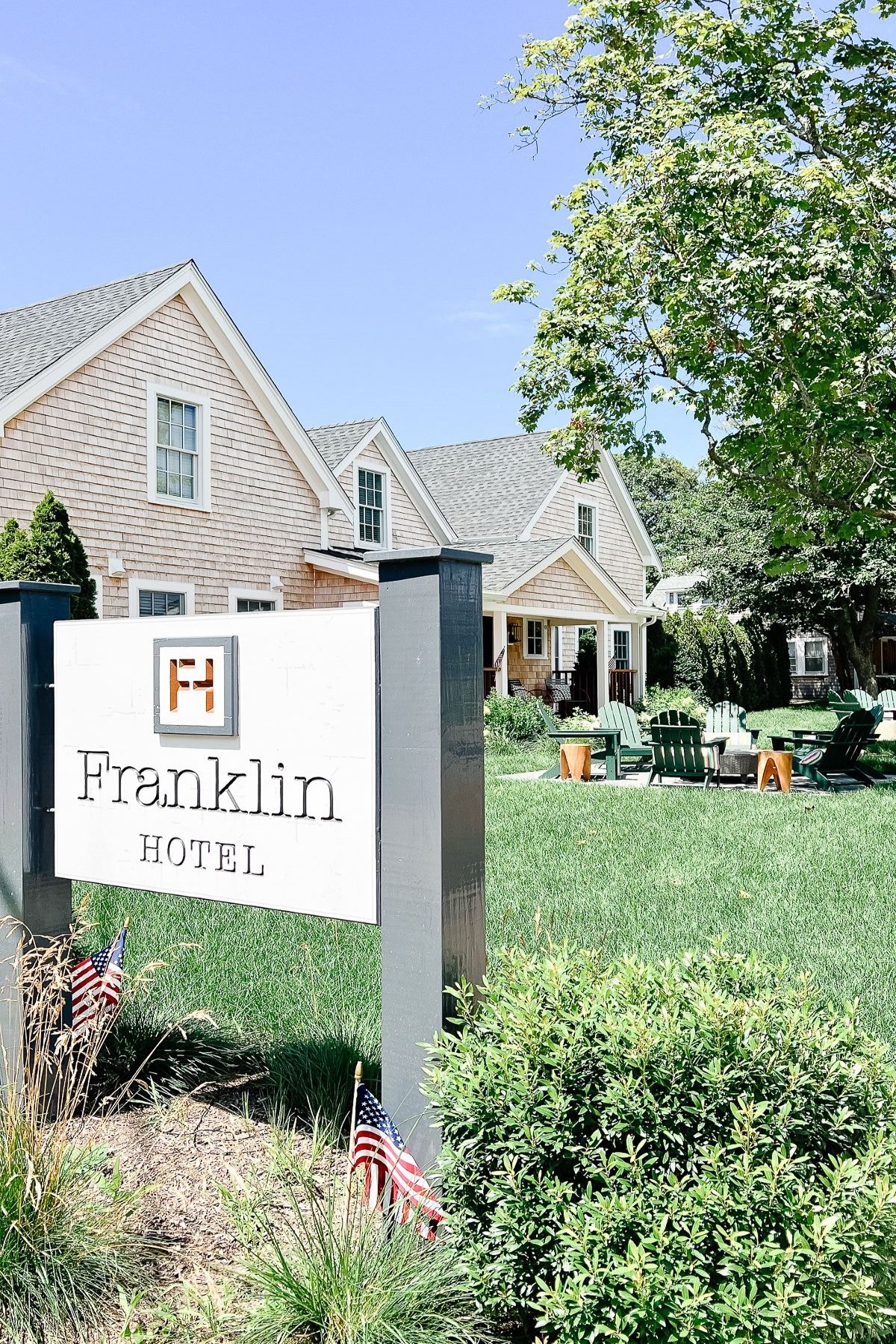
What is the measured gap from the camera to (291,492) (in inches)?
717

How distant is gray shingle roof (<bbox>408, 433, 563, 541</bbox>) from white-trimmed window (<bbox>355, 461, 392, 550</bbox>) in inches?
198

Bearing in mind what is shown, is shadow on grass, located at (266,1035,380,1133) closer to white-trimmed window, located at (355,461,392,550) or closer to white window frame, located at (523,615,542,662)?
white-trimmed window, located at (355,461,392,550)

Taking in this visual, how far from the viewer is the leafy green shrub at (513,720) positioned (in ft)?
64.4

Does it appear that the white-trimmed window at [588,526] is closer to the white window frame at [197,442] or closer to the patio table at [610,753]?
the patio table at [610,753]

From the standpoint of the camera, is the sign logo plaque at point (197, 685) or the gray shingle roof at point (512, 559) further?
the gray shingle roof at point (512, 559)

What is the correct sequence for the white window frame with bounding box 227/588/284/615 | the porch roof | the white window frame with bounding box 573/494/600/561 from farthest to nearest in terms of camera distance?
the white window frame with bounding box 573/494/600/561 < the porch roof < the white window frame with bounding box 227/588/284/615

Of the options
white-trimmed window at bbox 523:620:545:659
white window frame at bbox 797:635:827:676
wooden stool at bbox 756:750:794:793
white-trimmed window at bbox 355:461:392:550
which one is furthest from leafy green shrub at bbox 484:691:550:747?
white window frame at bbox 797:635:827:676

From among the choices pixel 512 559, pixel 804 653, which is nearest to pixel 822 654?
pixel 804 653

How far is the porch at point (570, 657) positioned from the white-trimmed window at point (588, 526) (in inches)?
94.1

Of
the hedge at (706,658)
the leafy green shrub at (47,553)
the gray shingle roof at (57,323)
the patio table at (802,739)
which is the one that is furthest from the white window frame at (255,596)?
the hedge at (706,658)

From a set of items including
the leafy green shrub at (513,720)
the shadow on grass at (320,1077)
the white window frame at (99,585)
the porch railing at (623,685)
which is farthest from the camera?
the porch railing at (623,685)

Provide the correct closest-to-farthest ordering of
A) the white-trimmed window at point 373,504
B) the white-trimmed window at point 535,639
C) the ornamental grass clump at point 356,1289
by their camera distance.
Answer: the ornamental grass clump at point 356,1289 < the white-trimmed window at point 373,504 < the white-trimmed window at point 535,639

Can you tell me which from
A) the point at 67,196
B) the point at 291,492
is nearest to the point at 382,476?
the point at 291,492

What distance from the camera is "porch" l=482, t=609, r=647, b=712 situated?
25.5 meters
